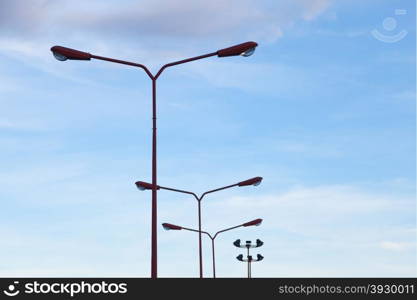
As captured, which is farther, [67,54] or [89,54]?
[89,54]

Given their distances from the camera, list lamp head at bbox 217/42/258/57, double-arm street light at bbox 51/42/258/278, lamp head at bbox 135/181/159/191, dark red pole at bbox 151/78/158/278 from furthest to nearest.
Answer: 1. lamp head at bbox 135/181/159/191
2. lamp head at bbox 217/42/258/57
3. double-arm street light at bbox 51/42/258/278
4. dark red pole at bbox 151/78/158/278

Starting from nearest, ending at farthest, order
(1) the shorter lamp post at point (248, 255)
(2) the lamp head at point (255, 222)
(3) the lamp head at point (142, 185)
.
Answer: (3) the lamp head at point (142, 185)
(2) the lamp head at point (255, 222)
(1) the shorter lamp post at point (248, 255)

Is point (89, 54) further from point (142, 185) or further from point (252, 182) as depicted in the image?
point (252, 182)

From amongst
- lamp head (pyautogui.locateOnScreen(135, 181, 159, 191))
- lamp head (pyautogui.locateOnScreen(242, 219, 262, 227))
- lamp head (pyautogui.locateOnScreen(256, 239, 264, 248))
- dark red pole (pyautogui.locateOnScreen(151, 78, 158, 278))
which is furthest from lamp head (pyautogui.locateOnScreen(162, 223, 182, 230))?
dark red pole (pyautogui.locateOnScreen(151, 78, 158, 278))

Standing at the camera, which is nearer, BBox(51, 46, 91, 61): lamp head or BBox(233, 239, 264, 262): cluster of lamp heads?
BBox(51, 46, 91, 61): lamp head

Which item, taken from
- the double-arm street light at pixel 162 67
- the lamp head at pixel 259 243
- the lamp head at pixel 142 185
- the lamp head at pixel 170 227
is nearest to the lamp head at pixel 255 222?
the lamp head at pixel 170 227

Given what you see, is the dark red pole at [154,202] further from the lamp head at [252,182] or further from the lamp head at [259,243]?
the lamp head at [259,243]

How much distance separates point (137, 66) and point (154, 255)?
7.07m

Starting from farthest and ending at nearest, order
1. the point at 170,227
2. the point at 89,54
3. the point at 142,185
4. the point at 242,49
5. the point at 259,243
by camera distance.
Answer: the point at 259,243 < the point at 170,227 < the point at 142,185 < the point at 242,49 < the point at 89,54

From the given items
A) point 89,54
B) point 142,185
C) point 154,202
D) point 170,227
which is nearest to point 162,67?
point 89,54

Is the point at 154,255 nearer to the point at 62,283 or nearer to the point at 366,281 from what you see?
the point at 62,283

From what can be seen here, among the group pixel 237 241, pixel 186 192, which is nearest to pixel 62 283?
pixel 186 192

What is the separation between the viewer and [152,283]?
830 inches

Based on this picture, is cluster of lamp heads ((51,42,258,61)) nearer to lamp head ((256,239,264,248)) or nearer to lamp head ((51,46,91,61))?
lamp head ((51,46,91,61))
